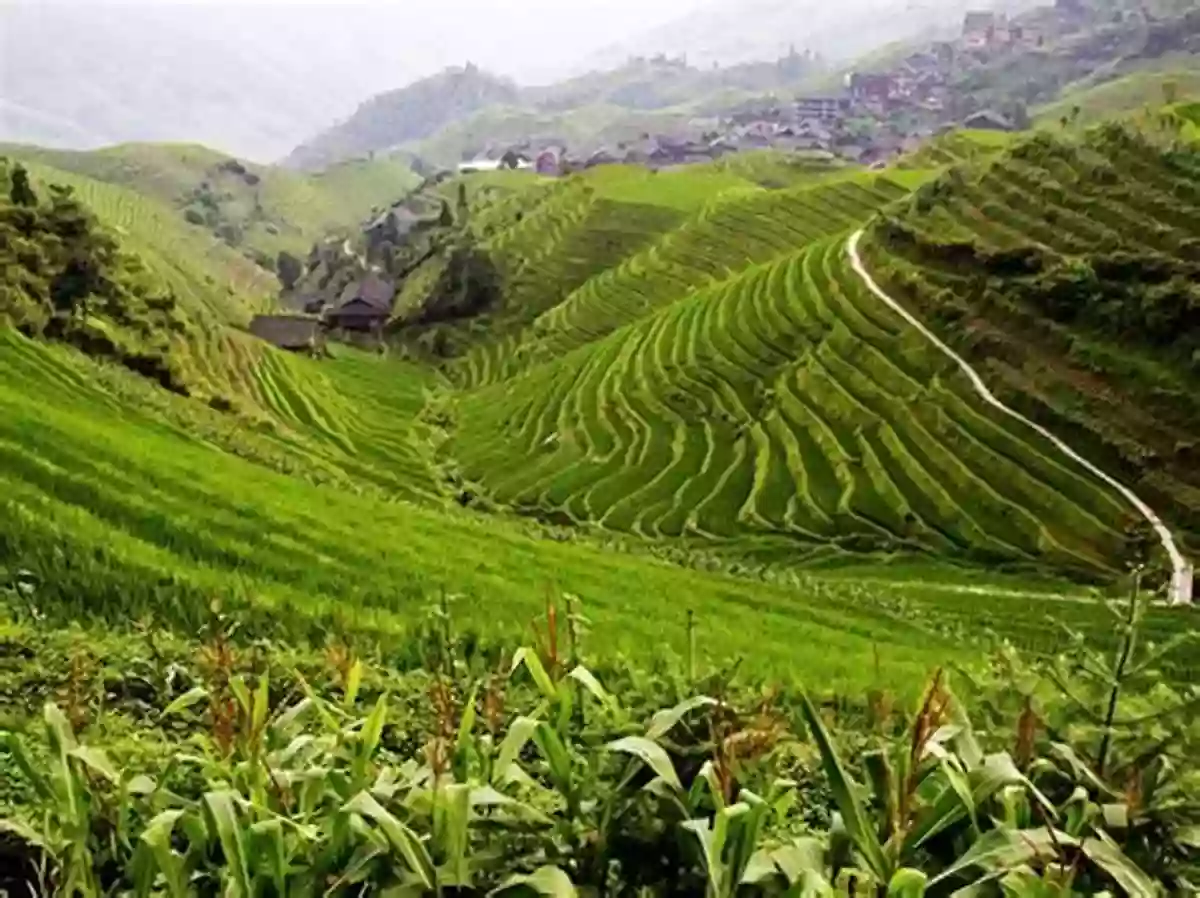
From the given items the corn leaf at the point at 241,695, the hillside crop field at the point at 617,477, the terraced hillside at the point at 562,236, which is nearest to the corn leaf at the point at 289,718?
the corn leaf at the point at 241,695

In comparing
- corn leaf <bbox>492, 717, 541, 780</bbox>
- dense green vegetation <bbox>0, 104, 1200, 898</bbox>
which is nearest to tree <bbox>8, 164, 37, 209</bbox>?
dense green vegetation <bbox>0, 104, 1200, 898</bbox>

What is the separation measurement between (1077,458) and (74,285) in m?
23.7

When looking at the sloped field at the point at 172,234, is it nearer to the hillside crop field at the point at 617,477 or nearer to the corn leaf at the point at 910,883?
the hillside crop field at the point at 617,477

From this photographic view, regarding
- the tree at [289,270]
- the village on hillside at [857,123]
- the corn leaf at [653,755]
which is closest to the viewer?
the corn leaf at [653,755]

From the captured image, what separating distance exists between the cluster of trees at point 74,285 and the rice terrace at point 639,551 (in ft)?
0.41

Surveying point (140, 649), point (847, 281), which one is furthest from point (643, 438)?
point (140, 649)

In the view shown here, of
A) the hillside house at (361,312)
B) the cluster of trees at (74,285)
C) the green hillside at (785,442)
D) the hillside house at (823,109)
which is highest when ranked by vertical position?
the hillside house at (823,109)

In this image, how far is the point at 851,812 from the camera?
2.86m

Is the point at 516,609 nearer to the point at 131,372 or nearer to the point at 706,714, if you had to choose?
the point at 706,714

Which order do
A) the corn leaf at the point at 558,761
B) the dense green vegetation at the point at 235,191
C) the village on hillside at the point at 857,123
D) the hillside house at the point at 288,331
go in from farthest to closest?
the dense green vegetation at the point at 235,191 → the village on hillside at the point at 857,123 → the hillside house at the point at 288,331 → the corn leaf at the point at 558,761

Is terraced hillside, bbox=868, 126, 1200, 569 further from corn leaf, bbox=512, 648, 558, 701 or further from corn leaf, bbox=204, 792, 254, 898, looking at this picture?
corn leaf, bbox=204, 792, 254, 898

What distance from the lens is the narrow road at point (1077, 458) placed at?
Result: 2503 cm

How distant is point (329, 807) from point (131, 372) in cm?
2097

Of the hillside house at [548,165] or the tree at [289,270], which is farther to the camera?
the hillside house at [548,165]
